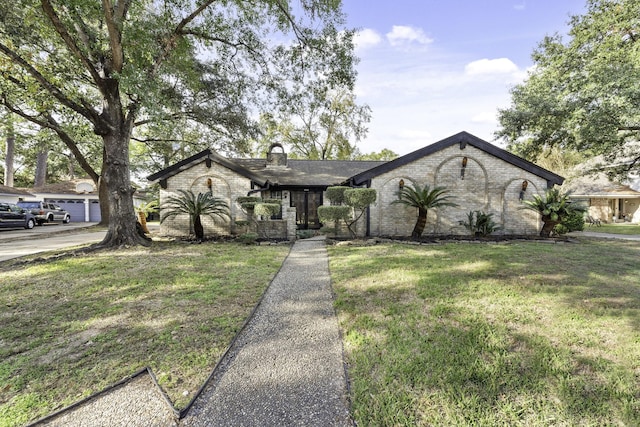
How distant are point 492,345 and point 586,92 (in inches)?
628

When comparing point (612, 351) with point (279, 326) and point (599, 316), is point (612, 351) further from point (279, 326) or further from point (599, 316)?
Result: point (279, 326)

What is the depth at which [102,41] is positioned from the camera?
829 centimetres

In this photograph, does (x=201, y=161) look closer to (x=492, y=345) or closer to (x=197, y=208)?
(x=197, y=208)

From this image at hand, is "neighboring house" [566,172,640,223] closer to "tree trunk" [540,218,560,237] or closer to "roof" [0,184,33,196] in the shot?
"tree trunk" [540,218,560,237]

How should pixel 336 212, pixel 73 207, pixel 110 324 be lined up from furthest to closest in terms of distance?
pixel 73 207 → pixel 336 212 → pixel 110 324

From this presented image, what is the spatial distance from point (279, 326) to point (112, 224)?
9.40 meters

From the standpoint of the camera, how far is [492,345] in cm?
296

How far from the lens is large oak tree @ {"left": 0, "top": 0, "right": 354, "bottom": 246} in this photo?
7586mm

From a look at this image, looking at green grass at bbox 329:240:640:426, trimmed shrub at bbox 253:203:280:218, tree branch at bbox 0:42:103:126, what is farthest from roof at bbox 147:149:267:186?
green grass at bbox 329:240:640:426

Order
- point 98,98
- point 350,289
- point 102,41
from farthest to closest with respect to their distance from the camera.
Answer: point 98,98
point 102,41
point 350,289

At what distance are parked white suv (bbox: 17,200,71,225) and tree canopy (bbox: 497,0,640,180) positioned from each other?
32.2 m

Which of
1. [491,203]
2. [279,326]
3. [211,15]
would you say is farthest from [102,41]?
[491,203]

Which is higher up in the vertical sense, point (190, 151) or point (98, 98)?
point (98, 98)

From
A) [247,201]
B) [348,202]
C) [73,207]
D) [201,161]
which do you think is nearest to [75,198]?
[73,207]
